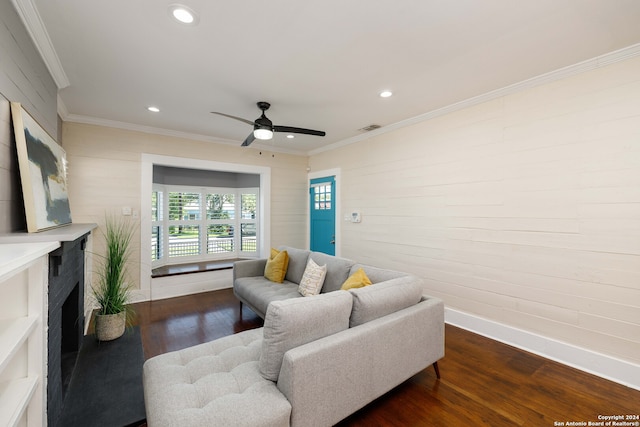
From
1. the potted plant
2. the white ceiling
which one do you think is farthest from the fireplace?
the white ceiling

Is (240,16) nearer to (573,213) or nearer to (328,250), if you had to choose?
(573,213)

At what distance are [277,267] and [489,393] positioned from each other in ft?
8.00

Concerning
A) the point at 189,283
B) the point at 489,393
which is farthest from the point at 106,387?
the point at 489,393

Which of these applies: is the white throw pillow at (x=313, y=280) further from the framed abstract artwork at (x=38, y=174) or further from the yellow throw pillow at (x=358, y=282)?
the framed abstract artwork at (x=38, y=174)

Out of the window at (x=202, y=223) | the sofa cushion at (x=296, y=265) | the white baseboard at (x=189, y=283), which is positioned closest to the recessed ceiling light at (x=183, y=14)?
the sofa cushion at (x=296, y=265)

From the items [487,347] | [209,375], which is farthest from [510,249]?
[209,375]

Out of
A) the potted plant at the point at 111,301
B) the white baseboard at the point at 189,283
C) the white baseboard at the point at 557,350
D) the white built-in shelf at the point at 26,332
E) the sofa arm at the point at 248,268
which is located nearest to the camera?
the white built-in shelf at the point at 26,332

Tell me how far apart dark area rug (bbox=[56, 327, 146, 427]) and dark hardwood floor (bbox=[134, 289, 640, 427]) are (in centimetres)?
21

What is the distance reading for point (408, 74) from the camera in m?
2.54

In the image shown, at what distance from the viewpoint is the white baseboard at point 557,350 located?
216 centimetres

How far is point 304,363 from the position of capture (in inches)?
54.2

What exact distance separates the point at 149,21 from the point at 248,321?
10.2ft

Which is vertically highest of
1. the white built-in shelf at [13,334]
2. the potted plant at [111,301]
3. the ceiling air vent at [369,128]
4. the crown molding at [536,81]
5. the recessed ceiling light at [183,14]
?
the recessed ceiling light at [183,14]

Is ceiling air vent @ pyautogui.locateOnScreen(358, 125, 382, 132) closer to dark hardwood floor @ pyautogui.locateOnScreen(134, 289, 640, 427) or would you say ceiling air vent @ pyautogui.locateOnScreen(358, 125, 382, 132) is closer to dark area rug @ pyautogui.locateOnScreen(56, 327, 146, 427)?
dark hardwood floor @ pyautogui.locateOnScreen(134, 289, 640, 427)
